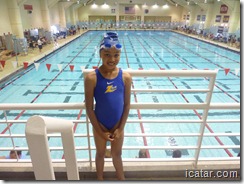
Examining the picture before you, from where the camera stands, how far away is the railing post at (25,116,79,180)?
1.98 ft

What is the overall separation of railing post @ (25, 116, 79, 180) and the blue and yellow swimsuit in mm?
840

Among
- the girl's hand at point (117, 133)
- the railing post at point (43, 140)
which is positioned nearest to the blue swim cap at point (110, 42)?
the girl's hand at point (117, 133)

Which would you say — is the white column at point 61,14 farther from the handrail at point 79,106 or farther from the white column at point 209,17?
the handrail at point 79,106

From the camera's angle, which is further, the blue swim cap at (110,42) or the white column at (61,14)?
the white column at (61,14)

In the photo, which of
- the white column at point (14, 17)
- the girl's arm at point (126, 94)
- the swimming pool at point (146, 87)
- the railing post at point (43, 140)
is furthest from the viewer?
the white column at point (14, 17)

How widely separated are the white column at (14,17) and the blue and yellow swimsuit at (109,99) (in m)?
14.5

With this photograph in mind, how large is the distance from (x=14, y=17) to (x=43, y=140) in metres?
15.5

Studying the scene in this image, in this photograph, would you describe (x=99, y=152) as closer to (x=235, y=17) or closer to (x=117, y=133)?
(x=117, y=133)

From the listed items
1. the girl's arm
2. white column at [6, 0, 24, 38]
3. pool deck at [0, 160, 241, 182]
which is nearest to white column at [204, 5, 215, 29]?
white column at [6, 0, 24, 38]

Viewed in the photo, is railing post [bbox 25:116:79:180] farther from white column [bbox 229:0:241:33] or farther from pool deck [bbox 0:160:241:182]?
white column [bbox 229:0:241:33]

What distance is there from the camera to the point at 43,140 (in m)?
0.61

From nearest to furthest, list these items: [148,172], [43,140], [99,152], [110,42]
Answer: [43,140]
[110,42]
[99,152]
[148,172]

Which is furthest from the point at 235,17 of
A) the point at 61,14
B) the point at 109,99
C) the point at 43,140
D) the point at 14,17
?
the point at 43,140

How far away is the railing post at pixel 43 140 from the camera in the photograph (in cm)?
60
